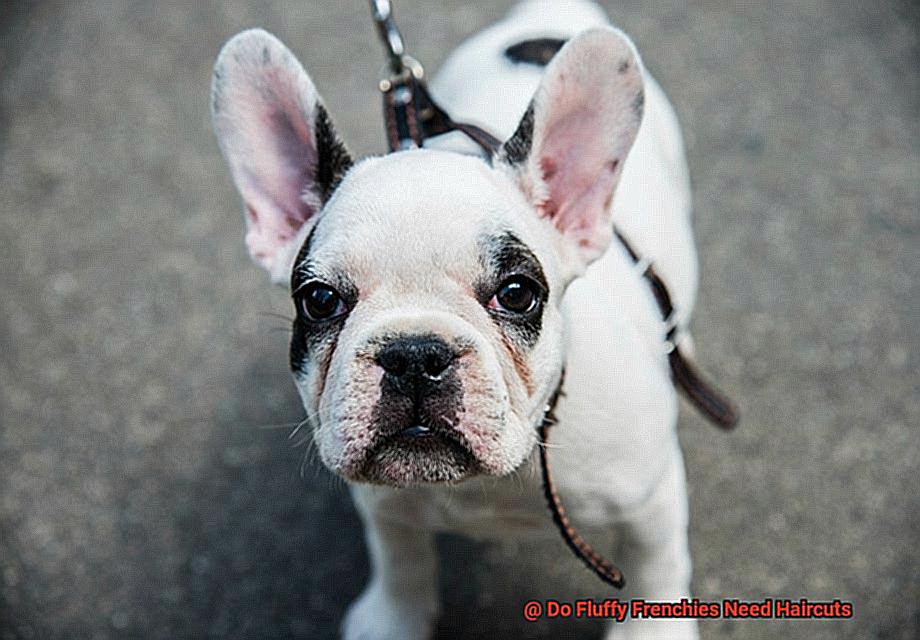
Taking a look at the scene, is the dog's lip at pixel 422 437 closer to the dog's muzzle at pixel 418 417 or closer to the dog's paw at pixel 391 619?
the dog's muzzle at pixel 418 417

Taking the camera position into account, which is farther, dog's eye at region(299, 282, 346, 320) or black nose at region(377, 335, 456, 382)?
dog's eye at region(299, 282, 346, 320)

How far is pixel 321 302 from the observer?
139 cm

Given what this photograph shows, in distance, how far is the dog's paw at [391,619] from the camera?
206 centimetres

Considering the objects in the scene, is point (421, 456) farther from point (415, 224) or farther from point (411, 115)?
point (411, 115)

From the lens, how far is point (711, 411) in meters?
2.01

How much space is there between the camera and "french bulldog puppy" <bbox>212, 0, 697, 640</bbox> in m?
1.30

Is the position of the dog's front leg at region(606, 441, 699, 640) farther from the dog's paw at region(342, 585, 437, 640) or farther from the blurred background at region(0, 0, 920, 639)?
the dog's paw at region(342, 585, 437, 640)

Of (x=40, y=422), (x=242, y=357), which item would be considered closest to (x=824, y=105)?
(x=242, y=357)

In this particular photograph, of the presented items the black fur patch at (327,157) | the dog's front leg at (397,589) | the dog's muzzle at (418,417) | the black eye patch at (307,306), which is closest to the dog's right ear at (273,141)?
the black fur patch at (327,157)

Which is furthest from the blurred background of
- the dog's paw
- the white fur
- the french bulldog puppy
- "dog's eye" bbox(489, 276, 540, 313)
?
"dog's eye" bbox(489, 276, 540, 313)

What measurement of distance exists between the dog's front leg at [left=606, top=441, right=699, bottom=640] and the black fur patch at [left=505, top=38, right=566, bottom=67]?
2.45ft

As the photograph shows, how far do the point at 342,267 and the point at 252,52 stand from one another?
33cm

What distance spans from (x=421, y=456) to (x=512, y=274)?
253 millimetres

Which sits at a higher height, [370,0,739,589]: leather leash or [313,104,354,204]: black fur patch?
[313,104,354,204]: black fur patch
